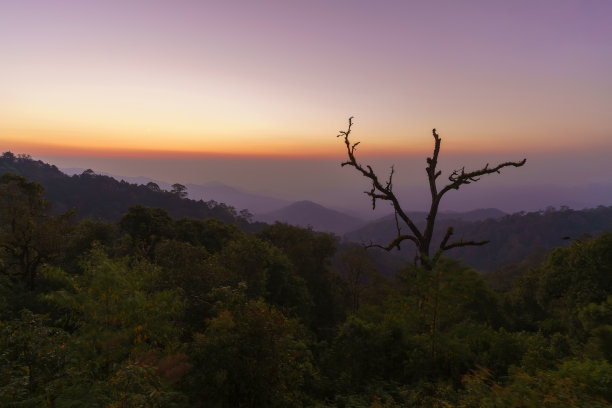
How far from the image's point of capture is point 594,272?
16203mm

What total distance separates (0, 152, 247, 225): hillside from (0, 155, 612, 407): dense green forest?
9774 cm

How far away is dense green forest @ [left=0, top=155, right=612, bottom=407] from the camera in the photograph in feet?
19.7

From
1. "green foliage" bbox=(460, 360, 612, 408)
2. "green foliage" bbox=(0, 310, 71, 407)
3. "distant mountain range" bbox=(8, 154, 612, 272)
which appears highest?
"green foliage" bbox=(460, 360, 612, 408)

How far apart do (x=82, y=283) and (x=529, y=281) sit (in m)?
30.2

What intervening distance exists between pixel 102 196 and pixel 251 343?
5835 inches

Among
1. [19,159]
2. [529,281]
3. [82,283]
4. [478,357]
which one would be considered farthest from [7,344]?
[19,159]

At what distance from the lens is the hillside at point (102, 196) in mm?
118500

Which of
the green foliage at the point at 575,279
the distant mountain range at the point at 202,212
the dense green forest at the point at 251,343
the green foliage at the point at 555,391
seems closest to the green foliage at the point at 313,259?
the dense green forest at the point at 251,343

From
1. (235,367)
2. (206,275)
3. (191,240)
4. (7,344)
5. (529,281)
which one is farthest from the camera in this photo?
(191,240)

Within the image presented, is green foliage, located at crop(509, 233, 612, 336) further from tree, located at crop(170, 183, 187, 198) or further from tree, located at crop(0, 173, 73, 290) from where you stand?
tree, located at crop(170, 183, 187, 198)

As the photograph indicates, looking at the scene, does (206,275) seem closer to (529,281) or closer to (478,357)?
(478,357)

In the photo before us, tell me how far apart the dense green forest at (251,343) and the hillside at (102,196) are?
9774 cm

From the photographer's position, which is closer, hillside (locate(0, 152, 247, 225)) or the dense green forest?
the dense green forest

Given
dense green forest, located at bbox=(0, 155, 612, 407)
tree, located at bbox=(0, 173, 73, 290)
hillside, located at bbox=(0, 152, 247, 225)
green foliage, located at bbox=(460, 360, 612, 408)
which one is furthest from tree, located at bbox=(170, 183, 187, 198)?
green foliage, located at bbox=(460, 360, 612, 408)
